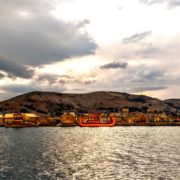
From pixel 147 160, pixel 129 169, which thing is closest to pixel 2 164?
pixel 129 169

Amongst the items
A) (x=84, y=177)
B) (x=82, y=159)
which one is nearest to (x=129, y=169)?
(x=84, y=177)

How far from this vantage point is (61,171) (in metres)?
71.1

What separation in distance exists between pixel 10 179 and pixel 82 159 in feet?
97.9

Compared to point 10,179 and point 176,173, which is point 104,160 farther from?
point 10,179

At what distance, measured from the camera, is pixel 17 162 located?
84062 millimetres

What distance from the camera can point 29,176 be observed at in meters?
66.2

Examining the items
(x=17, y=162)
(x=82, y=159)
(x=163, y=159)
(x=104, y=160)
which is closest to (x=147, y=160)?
(x=163, y=159)

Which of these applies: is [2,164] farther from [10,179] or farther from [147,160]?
[147,160]

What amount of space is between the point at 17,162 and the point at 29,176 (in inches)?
748

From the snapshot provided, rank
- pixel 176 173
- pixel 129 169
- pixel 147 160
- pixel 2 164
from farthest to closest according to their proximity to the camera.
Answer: pixel 147 160
pixel 2 164
pixel 129 169
pixel 176 173

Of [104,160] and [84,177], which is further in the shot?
[104,160]

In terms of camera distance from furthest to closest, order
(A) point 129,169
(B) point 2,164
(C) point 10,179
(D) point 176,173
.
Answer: (B) point 2,164, (A) point 129,169, (D) point 176,173, (C) point 10,179

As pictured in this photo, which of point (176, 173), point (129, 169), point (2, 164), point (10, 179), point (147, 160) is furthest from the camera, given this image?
point (147, 160)

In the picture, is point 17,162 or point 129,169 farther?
point 17,162
